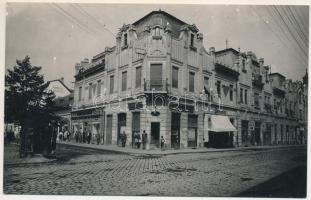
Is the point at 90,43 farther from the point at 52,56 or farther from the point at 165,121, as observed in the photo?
the point at 165,121

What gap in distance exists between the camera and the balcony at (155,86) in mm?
16669

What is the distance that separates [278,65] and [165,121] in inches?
294

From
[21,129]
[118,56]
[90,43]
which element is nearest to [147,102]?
[118,56]

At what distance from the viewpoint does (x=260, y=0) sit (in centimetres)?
895

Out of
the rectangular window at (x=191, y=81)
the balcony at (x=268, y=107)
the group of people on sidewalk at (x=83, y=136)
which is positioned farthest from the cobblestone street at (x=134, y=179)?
the balcony at (x=268, y=107)

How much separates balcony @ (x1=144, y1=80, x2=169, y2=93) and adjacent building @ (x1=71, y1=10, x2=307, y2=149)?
57mm

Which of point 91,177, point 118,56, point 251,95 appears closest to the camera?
point 91,177

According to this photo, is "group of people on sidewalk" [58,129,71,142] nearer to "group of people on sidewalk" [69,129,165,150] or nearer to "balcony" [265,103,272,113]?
"group of people on sidewalk" [69,129,165,150]

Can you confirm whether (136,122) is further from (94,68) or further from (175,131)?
(94,68)

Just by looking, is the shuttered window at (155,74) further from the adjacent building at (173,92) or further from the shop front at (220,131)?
the shop front at (220,131)

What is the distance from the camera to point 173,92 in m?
17.2

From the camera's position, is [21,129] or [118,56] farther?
[118,56]

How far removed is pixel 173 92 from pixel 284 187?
9981 mm

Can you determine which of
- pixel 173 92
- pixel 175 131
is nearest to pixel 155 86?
pixel 173 92
